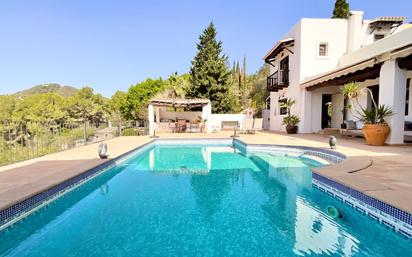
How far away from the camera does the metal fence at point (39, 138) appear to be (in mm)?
6273

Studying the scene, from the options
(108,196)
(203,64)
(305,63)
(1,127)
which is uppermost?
(203,64)

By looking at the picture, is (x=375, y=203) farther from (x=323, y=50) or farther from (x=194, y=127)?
(x=194, y=127)

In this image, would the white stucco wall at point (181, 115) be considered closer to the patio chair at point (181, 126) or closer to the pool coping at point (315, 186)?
the patio chair at point (181, 126)

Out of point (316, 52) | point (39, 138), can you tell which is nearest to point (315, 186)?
point (39, 138)

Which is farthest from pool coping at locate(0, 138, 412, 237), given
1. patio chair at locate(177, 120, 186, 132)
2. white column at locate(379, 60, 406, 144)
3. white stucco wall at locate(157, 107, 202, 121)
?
white stucco wall at locate(157, 107, 202, 121)

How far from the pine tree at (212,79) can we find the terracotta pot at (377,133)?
15166 millimetres

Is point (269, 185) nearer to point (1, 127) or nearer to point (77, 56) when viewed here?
point (1, 127)

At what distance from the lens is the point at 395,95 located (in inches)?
335

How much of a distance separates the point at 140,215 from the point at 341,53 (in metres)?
15.5

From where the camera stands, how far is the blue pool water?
2.89 m

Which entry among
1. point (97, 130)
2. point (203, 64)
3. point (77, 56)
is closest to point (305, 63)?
point (203, 64)

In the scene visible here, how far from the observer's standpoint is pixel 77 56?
24.8 m

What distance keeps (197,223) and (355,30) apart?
1569 centimetres

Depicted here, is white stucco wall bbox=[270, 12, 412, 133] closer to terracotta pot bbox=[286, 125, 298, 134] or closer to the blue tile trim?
terracotta pot bbox=[286, 125, 298, 134]
